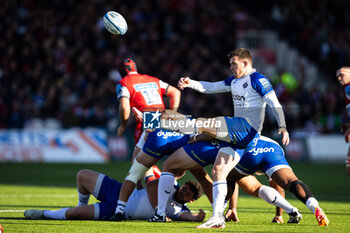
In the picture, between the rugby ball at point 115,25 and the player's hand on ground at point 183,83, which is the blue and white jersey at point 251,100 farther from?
the rugby ball at point 115,25

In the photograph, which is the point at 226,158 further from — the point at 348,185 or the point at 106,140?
the point at 106,140

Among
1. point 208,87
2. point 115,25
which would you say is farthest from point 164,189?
point 115,25

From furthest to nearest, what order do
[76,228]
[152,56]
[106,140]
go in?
[152,56] < [106,140] < [76,228]

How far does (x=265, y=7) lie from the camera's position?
33094mm

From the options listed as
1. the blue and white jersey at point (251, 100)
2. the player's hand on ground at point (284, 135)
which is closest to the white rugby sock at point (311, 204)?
the player's hand on ground at point (284, 135)

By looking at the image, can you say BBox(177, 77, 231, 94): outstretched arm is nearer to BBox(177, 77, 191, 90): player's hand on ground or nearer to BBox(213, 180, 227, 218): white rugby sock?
BBox(177, 77, 191, 90): player's hand on ground

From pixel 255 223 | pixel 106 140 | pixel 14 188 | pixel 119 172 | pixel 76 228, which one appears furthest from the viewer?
pixel 106 140

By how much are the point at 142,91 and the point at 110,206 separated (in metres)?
2.81

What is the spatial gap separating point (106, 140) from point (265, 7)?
526 inches

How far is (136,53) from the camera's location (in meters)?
27.6

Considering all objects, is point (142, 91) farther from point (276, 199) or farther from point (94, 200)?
point (276, 199)

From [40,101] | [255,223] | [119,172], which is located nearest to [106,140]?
[40,101]

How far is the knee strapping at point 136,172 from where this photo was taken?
9122 millimetres

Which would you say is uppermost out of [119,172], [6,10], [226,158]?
[6,10]
